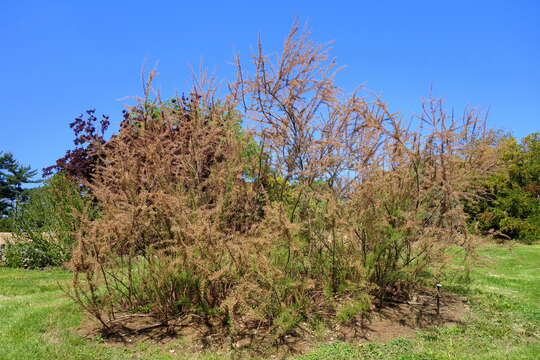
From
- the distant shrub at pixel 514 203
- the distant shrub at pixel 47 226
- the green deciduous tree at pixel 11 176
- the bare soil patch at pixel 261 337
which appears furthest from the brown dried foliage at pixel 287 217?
the green deciduous tree at pixel 11 176

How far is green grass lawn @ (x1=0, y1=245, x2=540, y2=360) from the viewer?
4730 mm

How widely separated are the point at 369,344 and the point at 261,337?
1.26 meters

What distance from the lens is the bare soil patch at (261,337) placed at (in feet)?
16.2

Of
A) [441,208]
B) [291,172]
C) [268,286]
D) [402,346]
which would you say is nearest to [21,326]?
[268,286]

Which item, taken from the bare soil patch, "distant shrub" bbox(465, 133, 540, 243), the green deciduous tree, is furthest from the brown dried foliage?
the green deciduous tree

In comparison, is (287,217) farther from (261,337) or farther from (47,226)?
(47,226)

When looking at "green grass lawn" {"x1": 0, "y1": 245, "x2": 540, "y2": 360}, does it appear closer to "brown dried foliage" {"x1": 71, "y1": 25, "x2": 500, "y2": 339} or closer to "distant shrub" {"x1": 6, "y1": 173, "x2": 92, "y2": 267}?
"brown dried foliage" {"x1": 71, "y1": 25, "x2": 500, "y2": 339}

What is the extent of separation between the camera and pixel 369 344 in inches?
194

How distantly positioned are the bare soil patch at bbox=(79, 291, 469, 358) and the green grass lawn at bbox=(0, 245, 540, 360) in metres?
0.16

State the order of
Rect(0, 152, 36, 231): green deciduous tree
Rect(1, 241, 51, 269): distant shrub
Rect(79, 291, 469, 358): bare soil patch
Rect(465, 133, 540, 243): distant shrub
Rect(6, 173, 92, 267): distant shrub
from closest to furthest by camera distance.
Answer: Rect(79, 291, 469, 358): bare soil patch → Rect(6, 173, 92, 267): distant shrub → Rect(1, 241, 51, 269): distant shrub → Rect(465, 133, 540, 243): distant shrub → Rect(0, 152, 36, 231): green deciduous tree

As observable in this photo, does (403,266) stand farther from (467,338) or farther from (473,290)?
(473,290)

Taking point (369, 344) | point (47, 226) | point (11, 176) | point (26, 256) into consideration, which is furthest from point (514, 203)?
point (11, 176)

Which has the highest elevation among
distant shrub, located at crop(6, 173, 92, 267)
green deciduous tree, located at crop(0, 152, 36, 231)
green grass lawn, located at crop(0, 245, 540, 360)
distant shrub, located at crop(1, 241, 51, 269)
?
green deciduous tree, located at crop(0, 152, 36, 231)

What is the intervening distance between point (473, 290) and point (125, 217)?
6.14m
